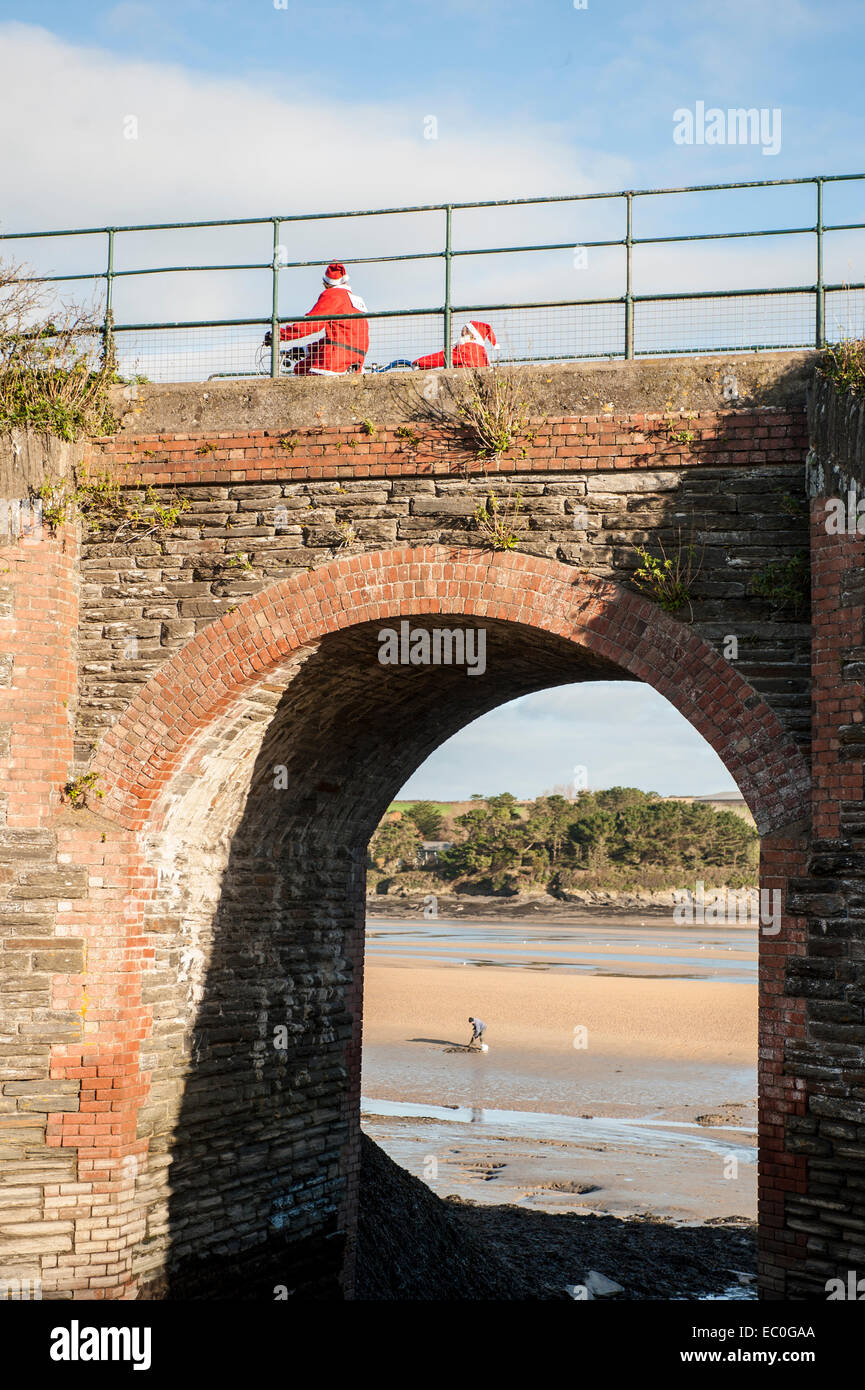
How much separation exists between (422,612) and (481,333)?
2.85m

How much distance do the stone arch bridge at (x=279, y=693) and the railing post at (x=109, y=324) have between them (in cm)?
36

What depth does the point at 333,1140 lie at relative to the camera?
425 inches

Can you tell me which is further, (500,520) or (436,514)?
(436,514)

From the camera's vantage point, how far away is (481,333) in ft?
33.4

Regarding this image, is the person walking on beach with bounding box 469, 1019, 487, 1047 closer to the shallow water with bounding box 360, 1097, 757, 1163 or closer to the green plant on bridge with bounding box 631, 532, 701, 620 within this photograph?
the shallow water with bounding box 360, 1097, 757, 1163

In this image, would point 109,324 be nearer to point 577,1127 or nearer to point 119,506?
point 119,506

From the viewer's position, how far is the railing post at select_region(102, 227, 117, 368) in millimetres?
9586

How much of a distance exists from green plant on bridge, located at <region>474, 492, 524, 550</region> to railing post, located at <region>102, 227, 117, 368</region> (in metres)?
3.18

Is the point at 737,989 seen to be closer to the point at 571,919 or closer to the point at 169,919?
the point at 571,919

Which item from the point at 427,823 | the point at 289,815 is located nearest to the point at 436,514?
the point at 289,815

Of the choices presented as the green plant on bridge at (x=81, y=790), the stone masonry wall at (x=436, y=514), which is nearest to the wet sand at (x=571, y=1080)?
the green plant on bridge at (x=81, y=790)

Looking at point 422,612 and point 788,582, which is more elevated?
point 788,582

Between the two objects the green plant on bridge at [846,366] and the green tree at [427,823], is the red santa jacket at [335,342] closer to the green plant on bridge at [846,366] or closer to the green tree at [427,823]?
the green plant on bridge at [846,366]

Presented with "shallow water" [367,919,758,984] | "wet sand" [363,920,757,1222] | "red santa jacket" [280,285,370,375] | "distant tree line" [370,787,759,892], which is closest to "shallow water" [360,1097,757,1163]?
"wet sand" [363,920,757,1222]
